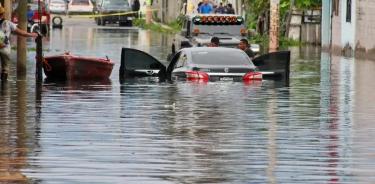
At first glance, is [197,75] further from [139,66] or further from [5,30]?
[5,30]

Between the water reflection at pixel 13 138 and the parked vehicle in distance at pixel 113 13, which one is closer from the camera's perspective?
the water reflection at pixel 13 138

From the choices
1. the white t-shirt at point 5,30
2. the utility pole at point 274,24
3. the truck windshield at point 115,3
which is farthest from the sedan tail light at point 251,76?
the truck windshield at point 115,3

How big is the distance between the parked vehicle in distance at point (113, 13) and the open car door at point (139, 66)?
53.7m

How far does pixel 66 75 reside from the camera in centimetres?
3316

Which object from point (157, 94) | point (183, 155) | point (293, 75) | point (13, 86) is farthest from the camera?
point (293, 75)

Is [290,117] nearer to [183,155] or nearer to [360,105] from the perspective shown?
[360,105]

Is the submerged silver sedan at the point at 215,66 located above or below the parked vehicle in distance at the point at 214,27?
below

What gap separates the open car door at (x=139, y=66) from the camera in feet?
110

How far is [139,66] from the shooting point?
34.1 m

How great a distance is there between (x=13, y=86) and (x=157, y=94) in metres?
3.86

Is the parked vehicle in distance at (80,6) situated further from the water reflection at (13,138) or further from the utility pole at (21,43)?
the water reflection at (13,138)

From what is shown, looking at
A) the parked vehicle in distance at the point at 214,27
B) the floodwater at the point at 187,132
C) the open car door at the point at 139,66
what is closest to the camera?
the floodwater at the point at 187,132

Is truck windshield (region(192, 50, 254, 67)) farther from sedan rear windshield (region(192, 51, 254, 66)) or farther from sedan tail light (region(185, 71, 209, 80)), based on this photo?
sedan tail light (region(185, 71, 209, 80))

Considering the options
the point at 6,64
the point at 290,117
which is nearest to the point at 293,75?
the point at 6,64
